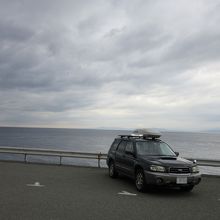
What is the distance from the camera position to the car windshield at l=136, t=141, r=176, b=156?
11461 mm

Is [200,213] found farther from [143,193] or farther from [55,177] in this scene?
[55,177]

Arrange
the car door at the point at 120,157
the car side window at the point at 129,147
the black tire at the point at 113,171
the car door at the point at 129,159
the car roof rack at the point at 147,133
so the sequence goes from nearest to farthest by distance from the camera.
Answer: the car door at the point at 129,159 → the car side window at the point at 129,147 → the car door at the point at 120,157 → the car roof rack at the point at 147,133 → the black tire at the point at 113,171

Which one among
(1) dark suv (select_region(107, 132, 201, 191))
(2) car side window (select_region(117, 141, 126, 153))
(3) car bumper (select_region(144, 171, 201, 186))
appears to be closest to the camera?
(3) car bumper (select_region(144, 171, 201, 186))

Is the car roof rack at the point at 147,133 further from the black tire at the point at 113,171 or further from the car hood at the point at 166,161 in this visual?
the car hood at the point at 166,161

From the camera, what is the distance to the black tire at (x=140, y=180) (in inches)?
404

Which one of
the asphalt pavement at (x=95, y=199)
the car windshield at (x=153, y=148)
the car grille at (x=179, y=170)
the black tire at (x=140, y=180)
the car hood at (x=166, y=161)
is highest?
the car windshield at (x=153, y=148)

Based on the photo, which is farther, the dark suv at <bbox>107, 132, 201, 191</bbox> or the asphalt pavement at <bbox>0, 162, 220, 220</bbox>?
the dark suv at <bbox>107, 132, 201, 191</bbox>

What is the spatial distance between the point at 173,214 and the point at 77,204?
2333 mm

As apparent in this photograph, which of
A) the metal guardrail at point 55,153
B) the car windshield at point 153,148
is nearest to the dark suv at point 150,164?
the car windshield at point 153,148

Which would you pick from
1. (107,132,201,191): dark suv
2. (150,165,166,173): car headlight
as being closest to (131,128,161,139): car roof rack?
(107,132,201,191): dark suv

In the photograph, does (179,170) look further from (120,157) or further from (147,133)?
(147,133)

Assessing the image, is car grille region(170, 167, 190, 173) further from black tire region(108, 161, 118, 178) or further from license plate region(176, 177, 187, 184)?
black tire region(108, 161, 118, 178)

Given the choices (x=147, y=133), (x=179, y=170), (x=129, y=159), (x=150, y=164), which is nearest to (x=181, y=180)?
(x=179, y=170)

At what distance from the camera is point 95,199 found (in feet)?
29.8
